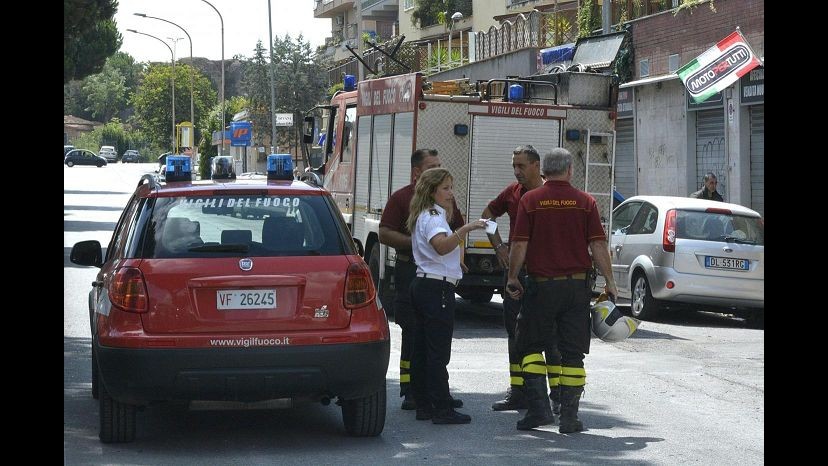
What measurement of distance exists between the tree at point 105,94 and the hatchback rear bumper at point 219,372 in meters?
168

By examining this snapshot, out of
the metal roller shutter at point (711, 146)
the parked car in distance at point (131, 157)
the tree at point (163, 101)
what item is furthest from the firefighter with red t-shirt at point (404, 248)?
the parked car in distance at point (131, 157)

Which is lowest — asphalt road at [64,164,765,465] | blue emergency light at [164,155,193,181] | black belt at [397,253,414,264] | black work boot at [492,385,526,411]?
asphalt road at [64,164,765,465]

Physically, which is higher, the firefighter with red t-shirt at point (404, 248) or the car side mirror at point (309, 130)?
the car side mirror at point (309, 130)

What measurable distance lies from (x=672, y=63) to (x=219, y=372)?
21.2m

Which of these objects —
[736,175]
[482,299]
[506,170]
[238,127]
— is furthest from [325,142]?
[238,127]

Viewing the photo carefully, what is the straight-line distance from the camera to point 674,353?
12.7m

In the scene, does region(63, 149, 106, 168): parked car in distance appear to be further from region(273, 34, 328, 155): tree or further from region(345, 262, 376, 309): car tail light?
region(345, 262, 376, 309): car tail light

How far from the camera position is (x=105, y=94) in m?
172

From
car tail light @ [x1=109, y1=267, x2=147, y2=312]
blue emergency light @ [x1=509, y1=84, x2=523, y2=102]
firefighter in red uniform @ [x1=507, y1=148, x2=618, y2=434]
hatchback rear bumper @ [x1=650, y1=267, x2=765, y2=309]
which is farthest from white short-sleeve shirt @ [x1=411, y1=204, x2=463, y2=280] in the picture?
hatchback rear bumper @ [x1=650, y1=267, x2=765, y2=309]

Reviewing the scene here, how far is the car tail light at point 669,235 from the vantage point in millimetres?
15438

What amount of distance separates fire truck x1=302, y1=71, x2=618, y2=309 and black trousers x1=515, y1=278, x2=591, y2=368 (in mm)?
5852

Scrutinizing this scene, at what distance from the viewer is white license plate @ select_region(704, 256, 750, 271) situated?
15289mm

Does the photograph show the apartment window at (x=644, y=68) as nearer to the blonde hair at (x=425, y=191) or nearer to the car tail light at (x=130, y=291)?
the blonde hair at (x=425, y=191)

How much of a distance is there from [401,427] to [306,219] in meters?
1.56
